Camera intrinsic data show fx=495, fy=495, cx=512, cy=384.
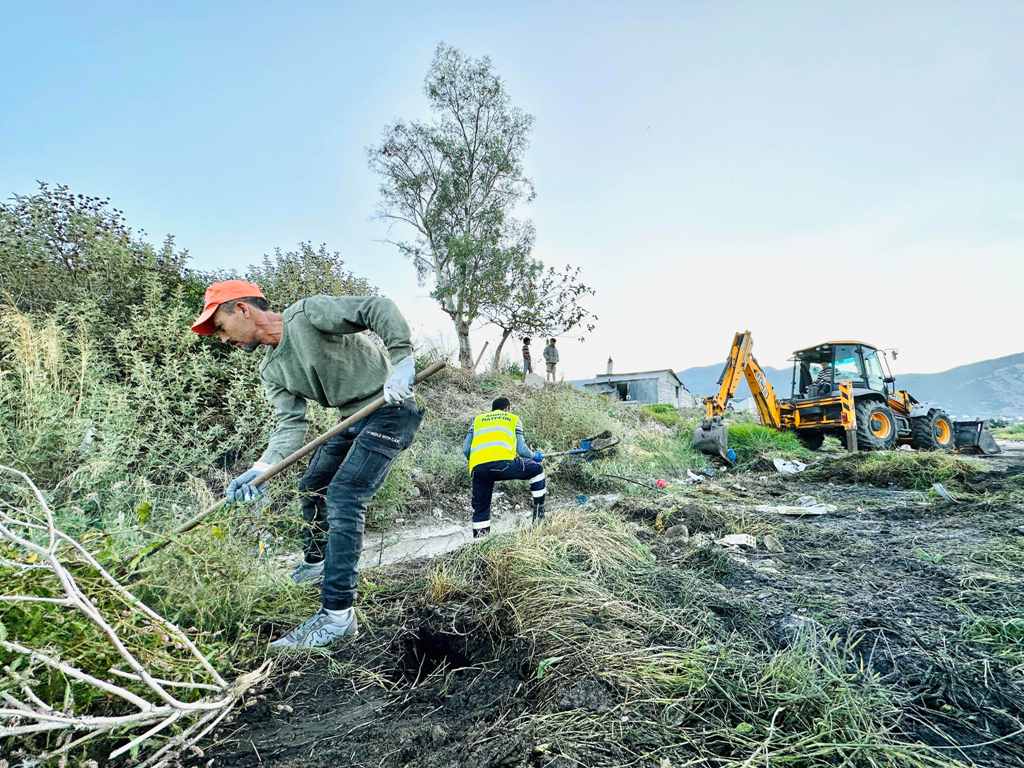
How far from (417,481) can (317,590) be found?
378 centimetres

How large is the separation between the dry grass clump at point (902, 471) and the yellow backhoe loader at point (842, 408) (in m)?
2.36

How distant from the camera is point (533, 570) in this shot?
2.46 metres

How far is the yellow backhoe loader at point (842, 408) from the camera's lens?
1024 centimetres

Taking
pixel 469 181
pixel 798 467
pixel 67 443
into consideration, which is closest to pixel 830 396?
pixel 798 467

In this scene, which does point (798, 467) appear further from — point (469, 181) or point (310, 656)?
point (469, 181)

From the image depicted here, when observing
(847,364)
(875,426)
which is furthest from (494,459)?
(847,364)

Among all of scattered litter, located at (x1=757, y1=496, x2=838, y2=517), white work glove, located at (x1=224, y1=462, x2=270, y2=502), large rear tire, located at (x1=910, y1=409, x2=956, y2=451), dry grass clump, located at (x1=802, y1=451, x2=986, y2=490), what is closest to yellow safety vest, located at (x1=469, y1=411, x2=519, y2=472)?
white work glove, located at (x1=224, y1=462, x2=270, y2=502)

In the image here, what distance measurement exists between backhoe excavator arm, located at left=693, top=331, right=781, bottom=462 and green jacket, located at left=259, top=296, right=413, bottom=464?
8685 millimetres

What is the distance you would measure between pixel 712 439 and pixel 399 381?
894 centimetres

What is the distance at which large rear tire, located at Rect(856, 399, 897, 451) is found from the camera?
10555 mm

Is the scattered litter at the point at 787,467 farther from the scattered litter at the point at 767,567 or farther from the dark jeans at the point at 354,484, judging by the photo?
the dark jeans at the point at 354,484

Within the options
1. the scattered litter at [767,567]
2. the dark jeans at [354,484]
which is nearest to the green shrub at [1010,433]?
the scattered litter at [767,567]

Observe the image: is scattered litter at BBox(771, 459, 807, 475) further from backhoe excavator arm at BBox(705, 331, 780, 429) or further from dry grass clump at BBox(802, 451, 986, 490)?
backhoe excavator arm at BBox(705, 331, 780, 429)

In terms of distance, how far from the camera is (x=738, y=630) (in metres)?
2.04
